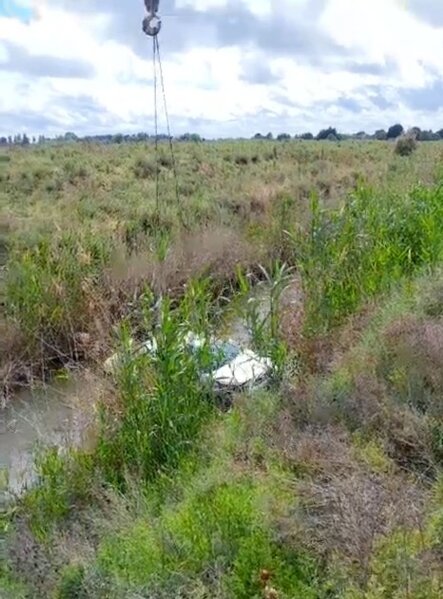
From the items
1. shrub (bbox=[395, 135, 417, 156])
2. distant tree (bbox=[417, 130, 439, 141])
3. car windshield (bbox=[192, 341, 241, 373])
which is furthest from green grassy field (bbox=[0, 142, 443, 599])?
distant tree (bbox=[417, 130, 439, 141])

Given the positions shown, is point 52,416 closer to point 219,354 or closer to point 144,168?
point 219,354

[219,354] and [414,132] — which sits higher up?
[414,132]

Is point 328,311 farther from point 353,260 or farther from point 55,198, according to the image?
point 55,198

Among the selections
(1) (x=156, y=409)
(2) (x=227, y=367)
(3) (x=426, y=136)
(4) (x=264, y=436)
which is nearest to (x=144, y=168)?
(2) (x=227, y=367)

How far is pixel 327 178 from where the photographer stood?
1719 centimetres

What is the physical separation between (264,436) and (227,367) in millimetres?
912

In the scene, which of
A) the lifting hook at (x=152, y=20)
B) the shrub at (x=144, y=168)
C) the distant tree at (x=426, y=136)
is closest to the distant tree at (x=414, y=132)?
the distant tree at (x=426, y=136)

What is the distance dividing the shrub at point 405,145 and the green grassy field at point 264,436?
20.1 meters

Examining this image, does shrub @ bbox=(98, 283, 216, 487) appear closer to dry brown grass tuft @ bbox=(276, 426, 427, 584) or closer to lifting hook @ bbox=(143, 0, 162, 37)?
dry brown grass tuft @ bbox=(276, 426, 427, 584)

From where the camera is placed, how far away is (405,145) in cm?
2650

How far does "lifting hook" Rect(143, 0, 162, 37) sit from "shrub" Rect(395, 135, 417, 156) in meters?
22.8

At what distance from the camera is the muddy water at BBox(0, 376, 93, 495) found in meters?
4.19

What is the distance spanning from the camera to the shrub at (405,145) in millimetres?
25922

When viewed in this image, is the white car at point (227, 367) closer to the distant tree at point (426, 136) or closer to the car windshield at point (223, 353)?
the car windshield at point (223, 353)
